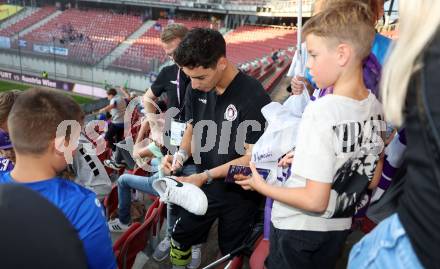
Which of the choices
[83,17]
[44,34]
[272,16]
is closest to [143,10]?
[83,17]

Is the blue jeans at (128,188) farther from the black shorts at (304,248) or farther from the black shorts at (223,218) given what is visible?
the black shorts at (304,248)

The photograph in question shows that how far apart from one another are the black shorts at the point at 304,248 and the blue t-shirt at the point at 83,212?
29.0 inches

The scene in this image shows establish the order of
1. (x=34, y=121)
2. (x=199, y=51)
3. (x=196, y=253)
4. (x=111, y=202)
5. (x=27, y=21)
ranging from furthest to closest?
(x=27, y=21), (x=111, y=202), (x=196, y=253), (x=199, y=51), (x=34, y=121)

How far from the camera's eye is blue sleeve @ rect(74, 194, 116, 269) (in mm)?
1420

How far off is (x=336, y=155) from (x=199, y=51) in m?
1.13

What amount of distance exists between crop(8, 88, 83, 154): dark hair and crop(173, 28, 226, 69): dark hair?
96 cm

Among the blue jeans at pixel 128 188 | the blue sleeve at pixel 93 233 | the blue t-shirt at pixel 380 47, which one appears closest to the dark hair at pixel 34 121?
the blue sleeve at pixel 93 233

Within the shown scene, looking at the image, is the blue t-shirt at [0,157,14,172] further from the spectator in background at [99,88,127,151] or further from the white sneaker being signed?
the spectator in background at [99,88,127,151]

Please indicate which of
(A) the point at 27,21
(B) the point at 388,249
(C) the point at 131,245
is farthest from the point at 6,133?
(A) the point at 27,21

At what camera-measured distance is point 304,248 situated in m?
1.67

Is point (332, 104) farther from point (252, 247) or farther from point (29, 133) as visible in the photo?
point (252, 247)

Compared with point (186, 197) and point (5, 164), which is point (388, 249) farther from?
point (5, 164)

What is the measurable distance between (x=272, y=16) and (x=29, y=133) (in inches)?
1118

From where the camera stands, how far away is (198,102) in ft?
8.57
